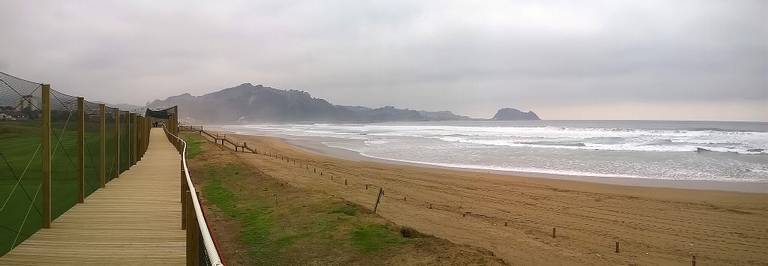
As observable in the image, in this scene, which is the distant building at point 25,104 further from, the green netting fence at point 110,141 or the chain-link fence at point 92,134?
the green netting fence at point 110,141

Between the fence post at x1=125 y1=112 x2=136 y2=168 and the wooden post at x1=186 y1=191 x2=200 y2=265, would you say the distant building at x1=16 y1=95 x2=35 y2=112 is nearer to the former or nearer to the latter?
the wooden post at x1=186 y1=191 x2=200 y2=265

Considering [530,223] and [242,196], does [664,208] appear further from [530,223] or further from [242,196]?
[242,196]

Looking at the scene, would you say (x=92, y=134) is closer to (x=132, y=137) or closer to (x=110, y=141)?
(x=110, y=141)

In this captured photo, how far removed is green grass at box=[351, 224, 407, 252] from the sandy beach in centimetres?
177

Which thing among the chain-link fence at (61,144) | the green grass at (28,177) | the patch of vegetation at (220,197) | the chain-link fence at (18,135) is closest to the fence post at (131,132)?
the green grass at (28,177)

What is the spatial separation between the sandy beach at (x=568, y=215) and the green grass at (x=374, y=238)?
1773mm

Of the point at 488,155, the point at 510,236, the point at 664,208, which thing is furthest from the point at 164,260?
the point at 488,155

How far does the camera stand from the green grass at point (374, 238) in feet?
25.5

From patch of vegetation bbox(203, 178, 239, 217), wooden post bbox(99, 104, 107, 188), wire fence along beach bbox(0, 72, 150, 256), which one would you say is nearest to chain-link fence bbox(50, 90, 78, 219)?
wire fence along beach bbox(0, 72, 150, 256)

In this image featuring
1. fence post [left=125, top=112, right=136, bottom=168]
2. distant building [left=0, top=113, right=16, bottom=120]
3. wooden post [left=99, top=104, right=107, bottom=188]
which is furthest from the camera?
fence post [left=125, top=112, right=136, bottom=168]

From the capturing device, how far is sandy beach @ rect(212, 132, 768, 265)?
9781 mm

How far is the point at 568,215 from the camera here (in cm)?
1369

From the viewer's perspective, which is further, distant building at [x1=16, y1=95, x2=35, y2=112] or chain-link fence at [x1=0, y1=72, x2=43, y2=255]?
distant building at [x1=16, y1=95, x2=35, y2=112]

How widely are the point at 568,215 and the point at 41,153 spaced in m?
12.3
